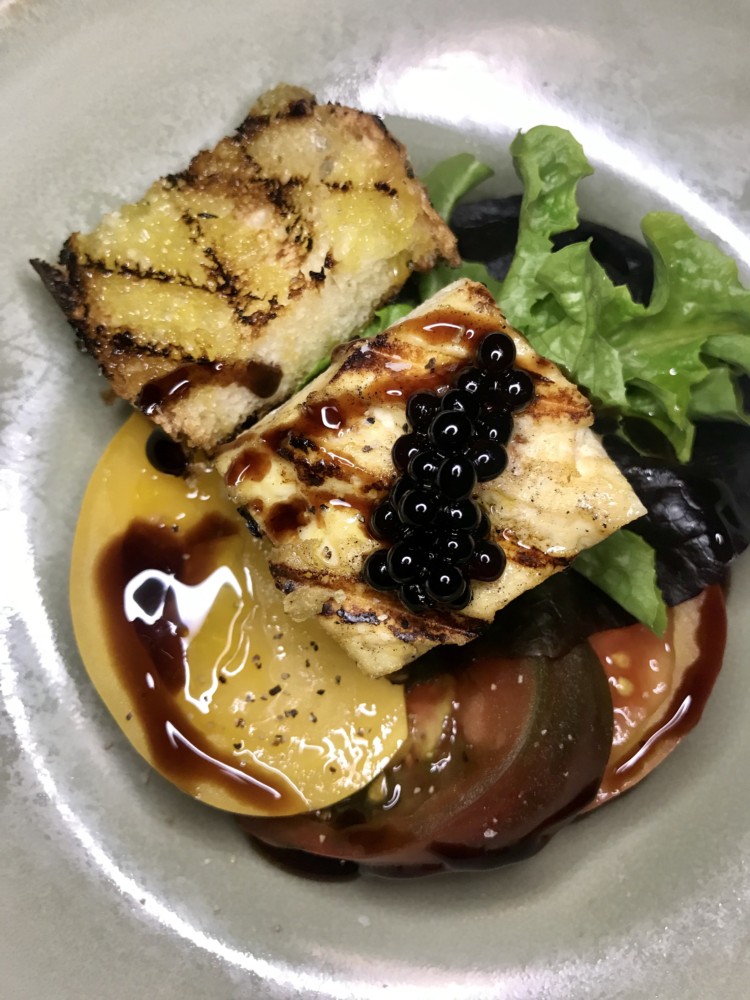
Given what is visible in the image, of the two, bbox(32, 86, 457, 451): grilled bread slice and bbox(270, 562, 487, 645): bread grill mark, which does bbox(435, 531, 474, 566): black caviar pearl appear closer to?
bbox(270, 562, 487, 645): bread grill mark

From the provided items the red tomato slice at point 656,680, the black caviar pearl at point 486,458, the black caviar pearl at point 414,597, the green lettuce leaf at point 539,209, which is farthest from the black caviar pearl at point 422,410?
the red tomato slice at point 656,680

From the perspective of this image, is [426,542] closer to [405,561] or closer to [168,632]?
[405,561]

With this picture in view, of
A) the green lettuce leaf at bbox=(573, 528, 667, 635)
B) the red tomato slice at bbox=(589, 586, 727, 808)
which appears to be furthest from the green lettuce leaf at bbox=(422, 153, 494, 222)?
the red tomato slice at bbox=(589, 586, 727, 808)

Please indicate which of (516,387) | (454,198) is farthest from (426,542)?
(454,198)

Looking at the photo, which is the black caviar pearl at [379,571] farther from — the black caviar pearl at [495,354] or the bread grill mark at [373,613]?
the black caviar pearl at [495,354]

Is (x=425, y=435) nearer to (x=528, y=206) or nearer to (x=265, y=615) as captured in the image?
(x=265, y=615)

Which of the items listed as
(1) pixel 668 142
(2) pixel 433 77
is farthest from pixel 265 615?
(1) pixel 668 142

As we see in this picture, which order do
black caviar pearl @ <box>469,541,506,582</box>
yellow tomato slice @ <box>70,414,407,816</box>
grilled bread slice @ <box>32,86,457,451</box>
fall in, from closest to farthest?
black caviar pearl @ <box>469,541,506,582</box>, grilled bread slice @ <box>32,86,457,451</box>, yellow tomato slice @ <box>70,414,407,816</box>
